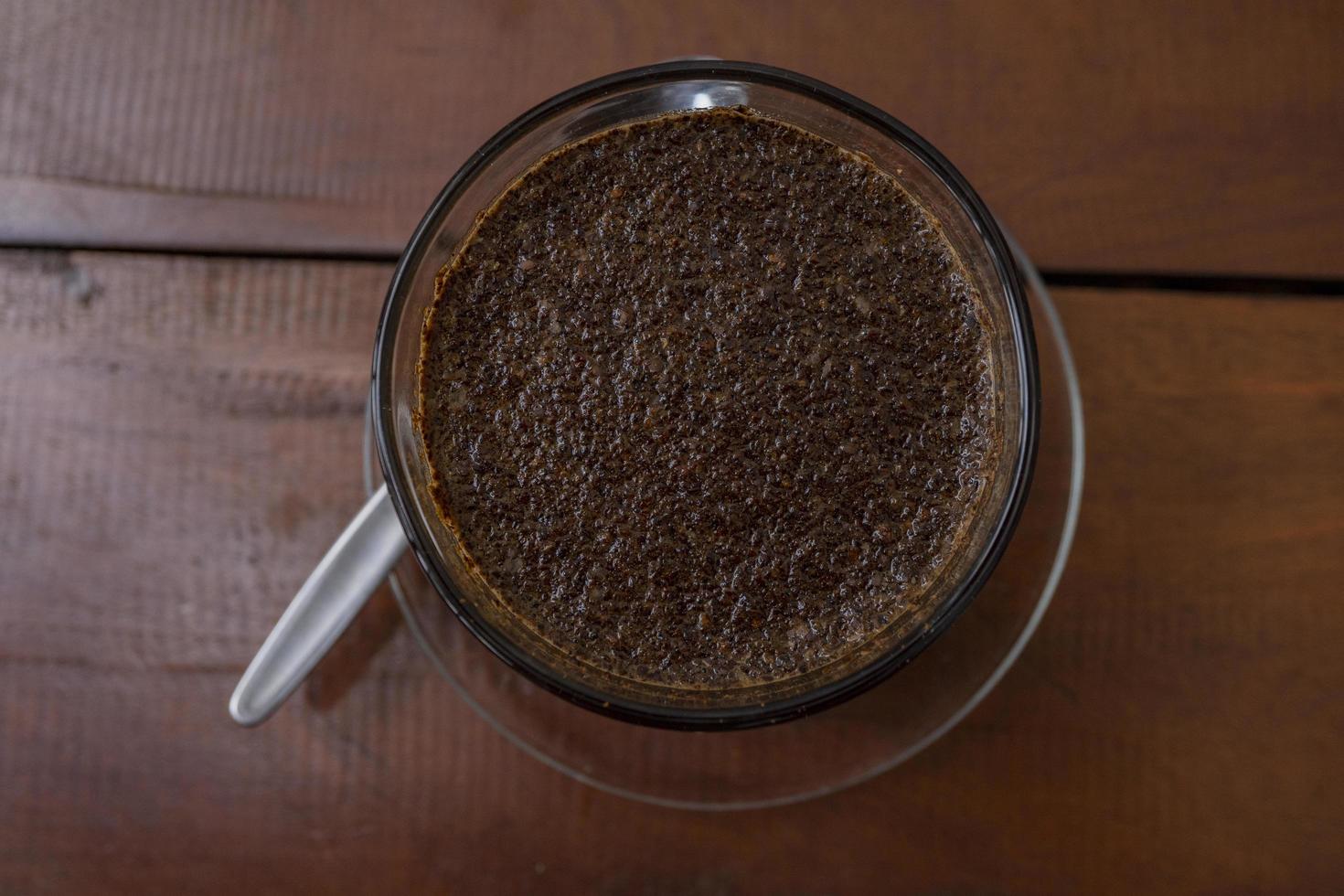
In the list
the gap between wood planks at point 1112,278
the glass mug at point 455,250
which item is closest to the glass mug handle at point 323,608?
the glass mug at point 455,250

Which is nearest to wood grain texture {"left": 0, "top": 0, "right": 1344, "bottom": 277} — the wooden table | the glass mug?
the wooden table

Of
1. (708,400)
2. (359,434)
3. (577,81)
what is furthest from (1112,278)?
(359,434)

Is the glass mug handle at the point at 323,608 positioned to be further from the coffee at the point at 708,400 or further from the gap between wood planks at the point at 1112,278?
the gap between wood planks at the point at 1112,278

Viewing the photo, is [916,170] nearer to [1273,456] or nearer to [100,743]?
[1273,456]

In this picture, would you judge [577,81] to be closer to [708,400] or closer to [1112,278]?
[708,400]

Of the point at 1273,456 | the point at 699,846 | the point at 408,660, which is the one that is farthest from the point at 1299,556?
the point at 408,660

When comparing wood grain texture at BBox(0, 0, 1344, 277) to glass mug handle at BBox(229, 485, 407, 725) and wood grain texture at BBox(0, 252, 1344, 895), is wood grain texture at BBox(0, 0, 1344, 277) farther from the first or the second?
glass mug handle at BBox(229, 485, 407, 725)

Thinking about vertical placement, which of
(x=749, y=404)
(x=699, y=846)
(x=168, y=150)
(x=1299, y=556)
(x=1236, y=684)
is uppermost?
(x=168, y=150)
